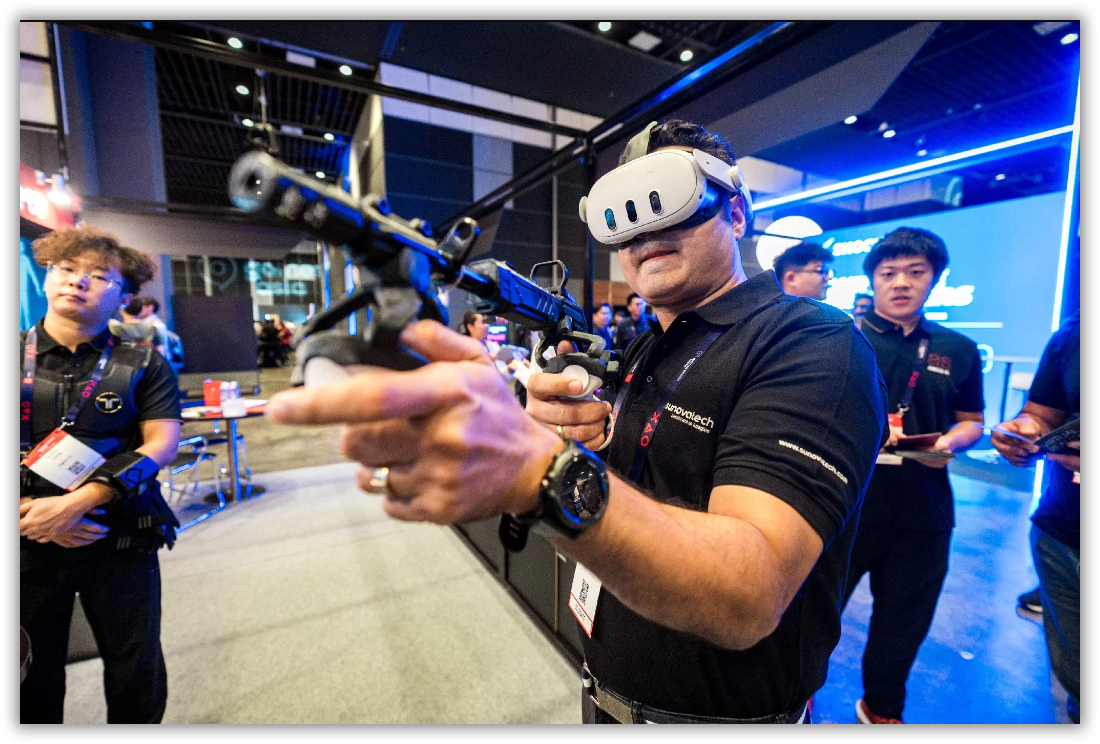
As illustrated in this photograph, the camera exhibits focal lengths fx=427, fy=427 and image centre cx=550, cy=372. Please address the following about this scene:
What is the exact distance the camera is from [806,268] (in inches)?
92.1

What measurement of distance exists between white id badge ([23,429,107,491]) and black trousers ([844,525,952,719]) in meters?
2.74

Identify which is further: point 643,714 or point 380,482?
point 643,714

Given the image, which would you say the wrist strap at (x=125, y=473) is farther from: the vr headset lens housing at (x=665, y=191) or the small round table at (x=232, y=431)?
the small round table at (x=232, y=431)

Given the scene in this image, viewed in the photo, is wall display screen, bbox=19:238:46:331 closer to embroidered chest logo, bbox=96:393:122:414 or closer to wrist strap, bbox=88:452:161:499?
embroidered chest logo, bbox=96:393:122:414

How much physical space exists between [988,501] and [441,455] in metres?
5.31

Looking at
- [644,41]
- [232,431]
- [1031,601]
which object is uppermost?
[644,41]

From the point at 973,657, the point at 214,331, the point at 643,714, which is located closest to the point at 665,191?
the point at 643,714

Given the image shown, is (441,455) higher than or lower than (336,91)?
lower

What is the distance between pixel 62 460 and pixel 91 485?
12cm

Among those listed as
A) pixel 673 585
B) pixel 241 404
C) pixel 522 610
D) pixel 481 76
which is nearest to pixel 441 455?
pixel 673 585

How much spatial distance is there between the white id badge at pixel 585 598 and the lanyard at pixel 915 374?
5.24ft

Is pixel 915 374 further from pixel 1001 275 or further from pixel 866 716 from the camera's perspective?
pixel 1001 275

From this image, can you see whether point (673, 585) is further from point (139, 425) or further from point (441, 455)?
point (139, 425)
